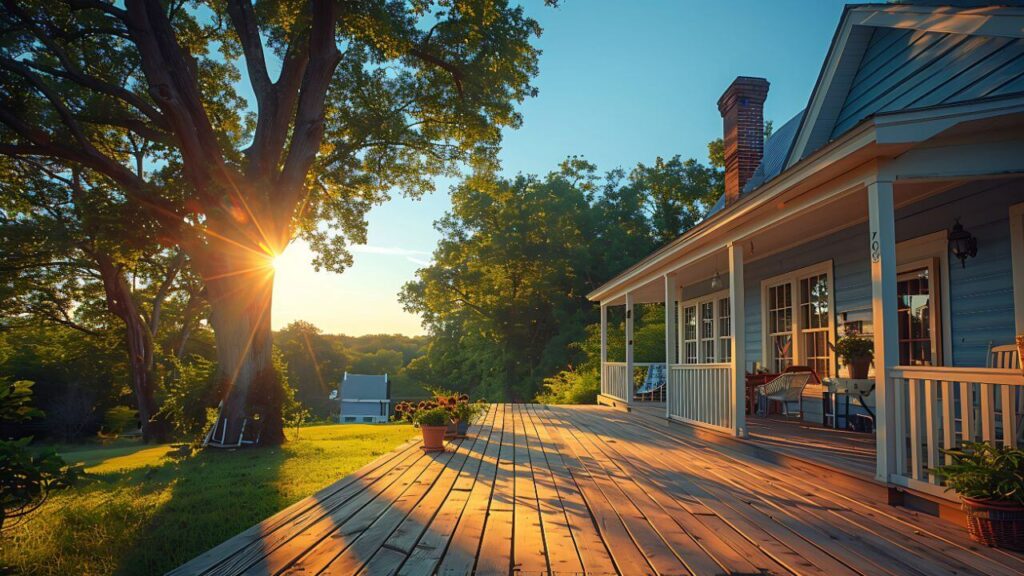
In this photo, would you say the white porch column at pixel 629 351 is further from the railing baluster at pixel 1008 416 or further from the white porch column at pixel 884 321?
the railing baluster at pixel 1008 416

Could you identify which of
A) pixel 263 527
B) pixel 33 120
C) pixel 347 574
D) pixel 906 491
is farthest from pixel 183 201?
pixel 906 491

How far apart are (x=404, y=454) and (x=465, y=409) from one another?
59.6 inches

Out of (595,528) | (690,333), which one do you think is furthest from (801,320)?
(595,528)

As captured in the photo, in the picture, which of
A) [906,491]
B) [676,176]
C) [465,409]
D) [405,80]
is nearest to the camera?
[906,491]

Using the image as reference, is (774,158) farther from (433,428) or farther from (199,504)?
(199,504)

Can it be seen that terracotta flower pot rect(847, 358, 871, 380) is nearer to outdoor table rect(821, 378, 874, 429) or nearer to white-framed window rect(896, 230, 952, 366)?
outdoor table rect(821, 378, 874, 429)

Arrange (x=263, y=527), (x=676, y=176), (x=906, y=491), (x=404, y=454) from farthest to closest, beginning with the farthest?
1. (x=676, y=176)
2. (x=404, y=454)
3. (x=906, y=491)
4. (x=263, y=527)

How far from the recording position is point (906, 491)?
3977mm

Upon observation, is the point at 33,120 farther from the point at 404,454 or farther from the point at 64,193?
the point at 404,454

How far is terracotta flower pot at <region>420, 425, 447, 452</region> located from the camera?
6.64 metres

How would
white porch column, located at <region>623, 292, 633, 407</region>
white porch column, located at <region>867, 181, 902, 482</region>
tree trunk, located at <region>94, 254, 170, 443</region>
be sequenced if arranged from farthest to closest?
tree trunk, located at <region>94, 254, 170, 443</region>
white porch column, located at <region>623, 292, 633, 407</region>
white porch column, located at <region>867, 181, 902, 482</region>

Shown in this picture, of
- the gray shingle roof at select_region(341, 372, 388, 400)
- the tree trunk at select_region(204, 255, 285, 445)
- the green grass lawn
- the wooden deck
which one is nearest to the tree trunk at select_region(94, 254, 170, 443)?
the tree trunk at select_region(204, 255, 285, 445)

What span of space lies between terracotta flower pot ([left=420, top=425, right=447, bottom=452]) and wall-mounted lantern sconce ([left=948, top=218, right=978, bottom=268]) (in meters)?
5.30

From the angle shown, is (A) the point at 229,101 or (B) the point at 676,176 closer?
(A) the point at 229,101
